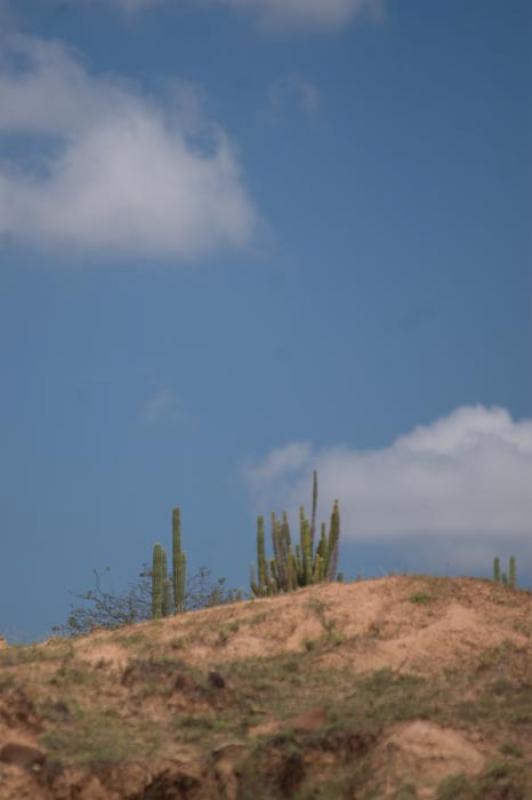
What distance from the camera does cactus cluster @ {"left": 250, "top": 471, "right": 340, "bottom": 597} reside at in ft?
76.0

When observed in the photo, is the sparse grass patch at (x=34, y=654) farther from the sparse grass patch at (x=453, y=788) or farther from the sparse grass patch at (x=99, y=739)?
the sparse grass patch at (x=453, y=788)

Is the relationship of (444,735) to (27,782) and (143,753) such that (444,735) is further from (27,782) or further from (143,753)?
(27,782)

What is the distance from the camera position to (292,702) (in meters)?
14.6

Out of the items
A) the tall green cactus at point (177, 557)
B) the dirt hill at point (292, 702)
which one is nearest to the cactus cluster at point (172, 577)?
the tall green cactus at point (177, 557)

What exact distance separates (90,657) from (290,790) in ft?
13.8

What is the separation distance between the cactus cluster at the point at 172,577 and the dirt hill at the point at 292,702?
6.78m

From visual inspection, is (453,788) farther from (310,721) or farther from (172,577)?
(172,577)

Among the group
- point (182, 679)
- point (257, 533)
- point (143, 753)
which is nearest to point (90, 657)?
point (182, 679)

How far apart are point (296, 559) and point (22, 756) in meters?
10.8

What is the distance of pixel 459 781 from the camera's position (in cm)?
1219

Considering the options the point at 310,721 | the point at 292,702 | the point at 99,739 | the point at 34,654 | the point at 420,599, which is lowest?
the point at 99,739

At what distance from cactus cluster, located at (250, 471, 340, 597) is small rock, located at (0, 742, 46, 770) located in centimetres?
1004

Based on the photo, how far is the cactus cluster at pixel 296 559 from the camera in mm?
23156

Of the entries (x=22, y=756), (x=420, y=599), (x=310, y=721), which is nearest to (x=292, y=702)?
(x=310, y=721)
